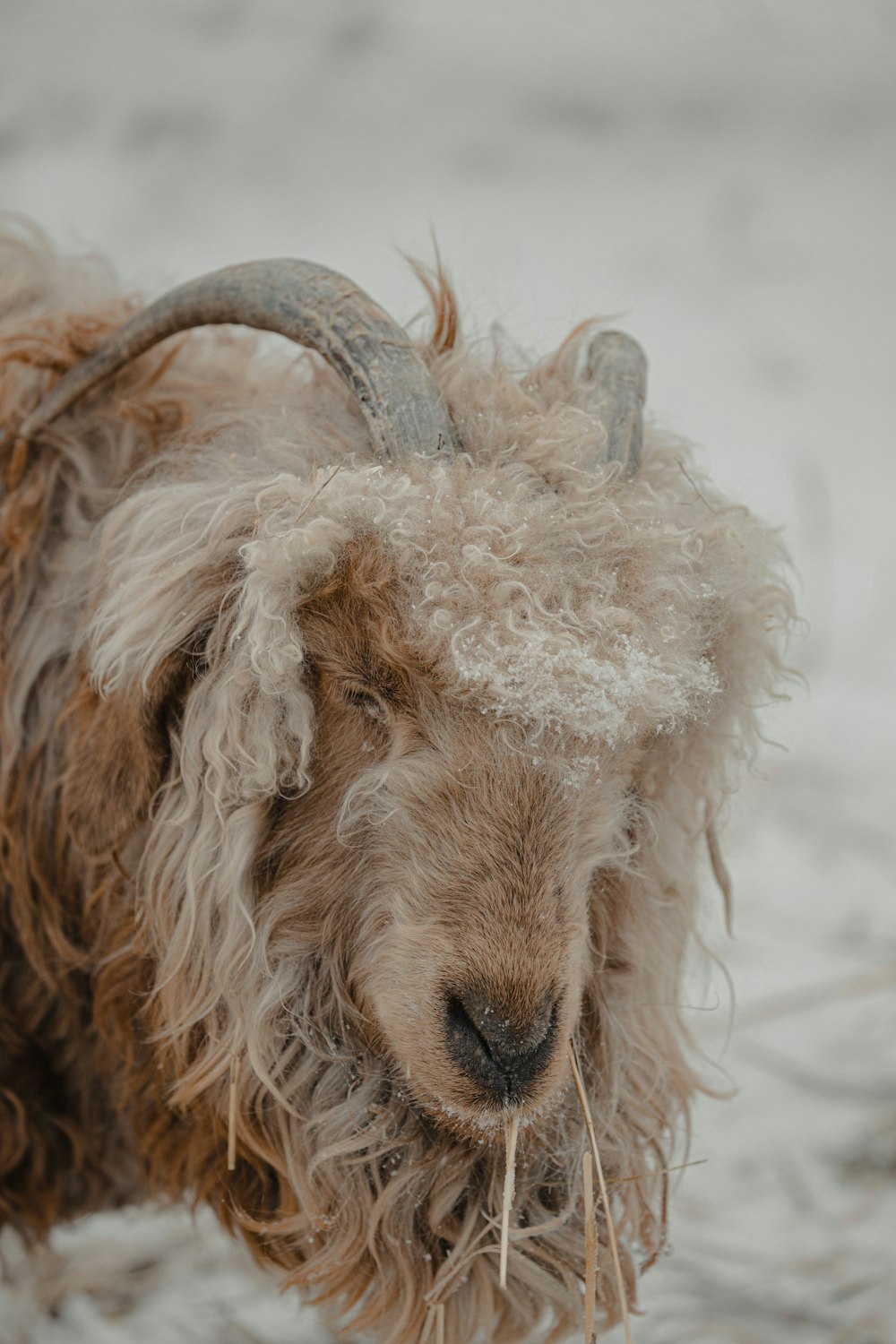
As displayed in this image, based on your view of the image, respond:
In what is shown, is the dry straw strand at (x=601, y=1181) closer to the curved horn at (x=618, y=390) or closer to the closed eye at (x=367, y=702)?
the closed eye at (x=367, y=702)

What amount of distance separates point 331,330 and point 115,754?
74 cm

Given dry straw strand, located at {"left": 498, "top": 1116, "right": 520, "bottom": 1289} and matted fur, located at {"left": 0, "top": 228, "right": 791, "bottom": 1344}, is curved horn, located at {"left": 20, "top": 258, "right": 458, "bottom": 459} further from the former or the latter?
dry straw strand, located at {"left": 498, "top": 1116, "right": 520, "bottom": 1289}

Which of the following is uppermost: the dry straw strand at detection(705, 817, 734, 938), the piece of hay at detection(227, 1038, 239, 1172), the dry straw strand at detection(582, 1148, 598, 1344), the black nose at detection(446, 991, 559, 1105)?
the black nose at detection(446, 991, 559, 1105)

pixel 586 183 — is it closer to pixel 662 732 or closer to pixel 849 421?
pixel 849 421

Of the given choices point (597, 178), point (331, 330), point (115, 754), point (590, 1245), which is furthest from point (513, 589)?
point (597, 178)

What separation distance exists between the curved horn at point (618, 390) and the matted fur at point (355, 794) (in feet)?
0.15

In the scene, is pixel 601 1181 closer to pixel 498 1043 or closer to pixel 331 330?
pixel 498 1043

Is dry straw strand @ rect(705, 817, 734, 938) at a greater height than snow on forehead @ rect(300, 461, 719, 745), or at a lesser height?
lesser

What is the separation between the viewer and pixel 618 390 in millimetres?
2125

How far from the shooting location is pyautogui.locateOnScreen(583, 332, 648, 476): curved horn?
2.05 metres

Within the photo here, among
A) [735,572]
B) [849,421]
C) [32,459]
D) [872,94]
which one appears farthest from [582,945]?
[872,94]

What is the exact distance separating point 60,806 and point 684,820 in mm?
1054

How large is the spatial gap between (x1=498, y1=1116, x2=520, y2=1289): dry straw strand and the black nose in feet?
0.24

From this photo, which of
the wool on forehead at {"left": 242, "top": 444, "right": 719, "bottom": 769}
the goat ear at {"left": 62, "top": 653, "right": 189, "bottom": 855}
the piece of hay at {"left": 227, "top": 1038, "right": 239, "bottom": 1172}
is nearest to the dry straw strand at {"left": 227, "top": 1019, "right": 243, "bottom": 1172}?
the piece of hay at {"left": 227, "top": 1038, "right": 239, "bottom": 1172}
